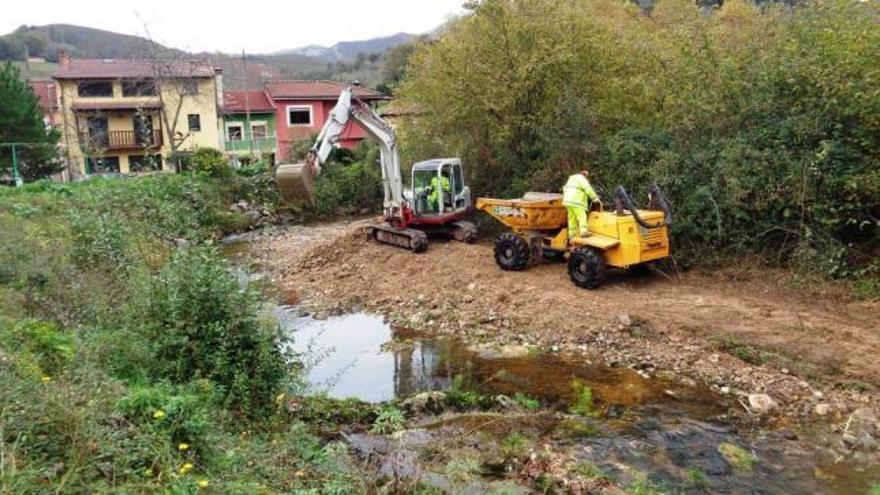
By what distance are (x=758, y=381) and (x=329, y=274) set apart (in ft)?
28.4

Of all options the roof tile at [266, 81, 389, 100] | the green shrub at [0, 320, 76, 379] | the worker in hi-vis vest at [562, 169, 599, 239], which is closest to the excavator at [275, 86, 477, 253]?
the worker in hi-vis vest at [562, 169, 599, 239]

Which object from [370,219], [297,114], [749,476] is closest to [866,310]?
[749,476]

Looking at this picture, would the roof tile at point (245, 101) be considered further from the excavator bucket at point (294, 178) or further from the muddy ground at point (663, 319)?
the muddy ground at point (663, 319)

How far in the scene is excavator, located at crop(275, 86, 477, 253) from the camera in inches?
549

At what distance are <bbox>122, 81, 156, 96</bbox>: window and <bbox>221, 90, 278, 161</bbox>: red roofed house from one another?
153 inches

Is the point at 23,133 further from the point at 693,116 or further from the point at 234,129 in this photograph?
the point at 693,116

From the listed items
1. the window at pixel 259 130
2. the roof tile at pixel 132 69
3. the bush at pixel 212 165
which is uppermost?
the roof tile at pixel 132 69

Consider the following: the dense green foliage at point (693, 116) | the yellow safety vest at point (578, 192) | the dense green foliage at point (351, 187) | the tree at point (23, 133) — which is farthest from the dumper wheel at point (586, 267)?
the tree at point (23, 133)

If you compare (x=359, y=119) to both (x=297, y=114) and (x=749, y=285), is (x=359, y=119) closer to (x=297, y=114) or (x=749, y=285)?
(x=749, y=285)

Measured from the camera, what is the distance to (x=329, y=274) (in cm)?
1351

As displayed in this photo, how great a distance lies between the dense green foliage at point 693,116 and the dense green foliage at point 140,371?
810 centimetres

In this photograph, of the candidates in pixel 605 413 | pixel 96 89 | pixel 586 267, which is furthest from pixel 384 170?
pixel 96 89

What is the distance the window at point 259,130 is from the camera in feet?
119

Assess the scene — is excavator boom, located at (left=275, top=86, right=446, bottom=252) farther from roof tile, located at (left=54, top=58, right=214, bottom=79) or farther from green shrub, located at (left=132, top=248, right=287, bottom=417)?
roof tile, located at (left=54, top=58, right=214, bottom=79)
